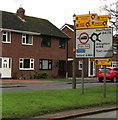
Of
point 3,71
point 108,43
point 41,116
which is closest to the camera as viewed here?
point 41,116

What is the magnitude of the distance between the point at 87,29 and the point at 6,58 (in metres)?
19.7

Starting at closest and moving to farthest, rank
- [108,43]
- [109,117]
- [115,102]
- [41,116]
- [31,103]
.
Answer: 1. [41,116]
2. [109,117]
3. [31,103]
4. [115,102]
5. [108,43]

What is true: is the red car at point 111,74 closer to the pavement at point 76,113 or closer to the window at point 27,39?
the window at point 27,39

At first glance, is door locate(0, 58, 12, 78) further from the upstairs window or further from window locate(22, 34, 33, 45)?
the upstairs window

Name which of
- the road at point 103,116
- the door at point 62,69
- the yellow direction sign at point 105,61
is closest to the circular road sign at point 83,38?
the yellow direction sign at point 105,61

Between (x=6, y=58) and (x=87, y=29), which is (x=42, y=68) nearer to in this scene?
(x=6, y=58)

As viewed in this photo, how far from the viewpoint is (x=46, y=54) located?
37.4 m

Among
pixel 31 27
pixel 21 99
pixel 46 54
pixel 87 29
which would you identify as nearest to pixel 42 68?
pixel 46 54

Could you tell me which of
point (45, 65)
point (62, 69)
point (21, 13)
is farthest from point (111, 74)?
point (21, 13)

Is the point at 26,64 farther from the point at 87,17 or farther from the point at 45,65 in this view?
the point at 87,17

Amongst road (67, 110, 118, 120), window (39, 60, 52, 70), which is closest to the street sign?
road (67, 110, 118, 120)

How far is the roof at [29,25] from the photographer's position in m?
34.0

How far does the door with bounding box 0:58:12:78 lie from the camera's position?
3253 centimetres

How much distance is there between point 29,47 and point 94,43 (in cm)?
2152
